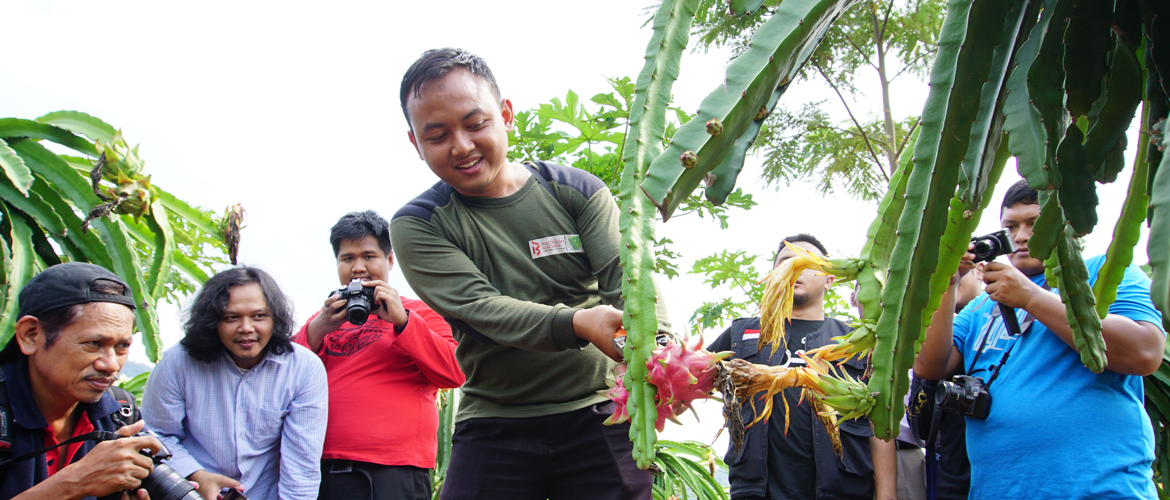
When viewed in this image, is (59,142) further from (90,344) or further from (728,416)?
(728,416)

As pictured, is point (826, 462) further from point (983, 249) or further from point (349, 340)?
point (349, 340)

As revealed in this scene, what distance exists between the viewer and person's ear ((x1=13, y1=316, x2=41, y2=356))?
6.45ft

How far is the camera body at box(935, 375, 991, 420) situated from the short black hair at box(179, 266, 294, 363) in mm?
2351

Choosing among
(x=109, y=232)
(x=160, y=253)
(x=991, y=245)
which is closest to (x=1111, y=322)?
(x=991, y=245)

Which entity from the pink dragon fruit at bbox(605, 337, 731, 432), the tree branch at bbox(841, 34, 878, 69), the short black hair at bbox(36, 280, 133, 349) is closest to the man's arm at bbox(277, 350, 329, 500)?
the short black hair at bbox(36, 280, 133, 349)

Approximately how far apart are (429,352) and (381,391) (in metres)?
0.25

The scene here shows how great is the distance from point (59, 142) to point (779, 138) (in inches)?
274

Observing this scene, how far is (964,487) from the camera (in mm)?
2295

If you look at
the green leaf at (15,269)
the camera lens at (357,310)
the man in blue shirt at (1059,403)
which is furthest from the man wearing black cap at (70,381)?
the man in blue shirt at (1059,403)

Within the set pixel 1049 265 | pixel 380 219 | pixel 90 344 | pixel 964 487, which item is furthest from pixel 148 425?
pixel 964 487

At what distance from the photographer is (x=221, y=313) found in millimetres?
2568

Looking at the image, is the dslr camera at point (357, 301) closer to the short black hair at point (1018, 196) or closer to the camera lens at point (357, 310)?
the camera lens at point (357, 310)

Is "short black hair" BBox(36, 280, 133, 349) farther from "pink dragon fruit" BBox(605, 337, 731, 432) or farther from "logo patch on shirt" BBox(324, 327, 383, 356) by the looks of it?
"pink dragon fruit" BBox(605, 337, 731, 432)

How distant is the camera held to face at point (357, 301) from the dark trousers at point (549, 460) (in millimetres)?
921
